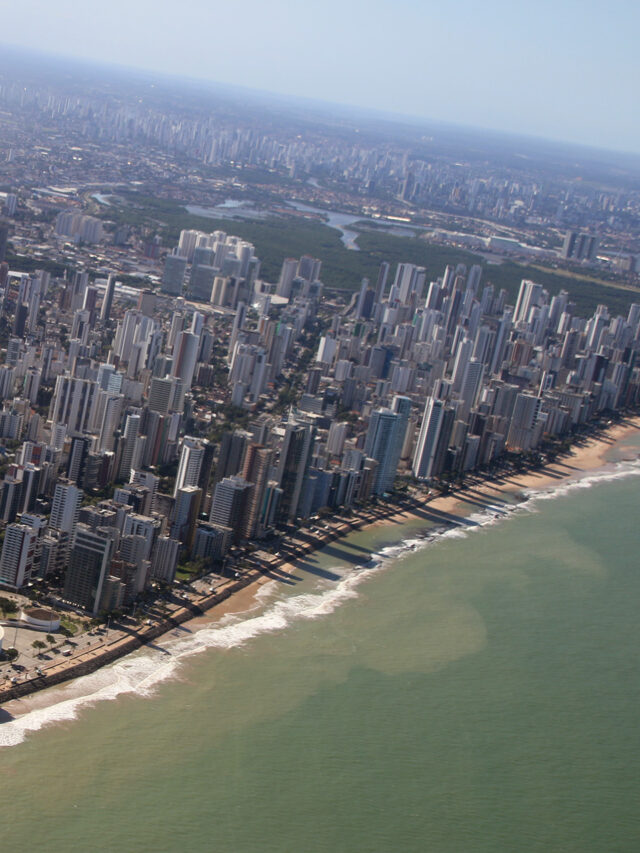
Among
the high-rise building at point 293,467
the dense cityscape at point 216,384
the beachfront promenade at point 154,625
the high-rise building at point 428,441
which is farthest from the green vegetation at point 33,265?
the beachfront promenade at point 154,625

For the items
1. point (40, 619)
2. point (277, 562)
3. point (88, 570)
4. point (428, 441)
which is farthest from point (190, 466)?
point (428, 441)

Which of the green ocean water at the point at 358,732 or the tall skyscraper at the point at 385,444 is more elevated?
the tall skyscraper at the point at 385,444

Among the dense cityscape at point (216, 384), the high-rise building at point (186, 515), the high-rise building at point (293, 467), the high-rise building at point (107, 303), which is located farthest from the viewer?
the high-rise building at point (107, 303)

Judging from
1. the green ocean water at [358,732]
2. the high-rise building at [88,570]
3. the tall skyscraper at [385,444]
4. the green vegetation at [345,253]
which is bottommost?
the green ocean water at [358,732]

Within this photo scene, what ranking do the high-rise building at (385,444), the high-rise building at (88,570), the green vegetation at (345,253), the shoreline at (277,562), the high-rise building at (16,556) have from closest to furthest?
the shoreline at (277,562) < the high-rise building at (88,570) < the high-rise building at (16,556) < the high-rise building at (385,444) < the green vegetation at (345,253)

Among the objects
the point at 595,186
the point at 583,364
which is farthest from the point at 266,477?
the point at 595,186

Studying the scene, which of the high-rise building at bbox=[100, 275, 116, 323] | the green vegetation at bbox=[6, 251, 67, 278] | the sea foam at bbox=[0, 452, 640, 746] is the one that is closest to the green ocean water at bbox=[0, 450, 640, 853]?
the sea foam at bbox=[0, 452, 640, 746]

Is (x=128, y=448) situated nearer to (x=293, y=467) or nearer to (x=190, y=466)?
(x=190, y=466)

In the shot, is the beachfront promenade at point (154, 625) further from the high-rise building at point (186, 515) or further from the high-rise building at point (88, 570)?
the high-rise building at point (186, 515)
